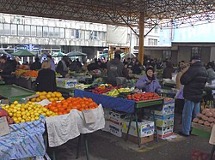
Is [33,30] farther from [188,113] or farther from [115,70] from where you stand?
[188,113]

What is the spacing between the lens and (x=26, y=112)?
11.8ft

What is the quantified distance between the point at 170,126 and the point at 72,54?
19.7 metres

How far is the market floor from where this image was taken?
4.60m

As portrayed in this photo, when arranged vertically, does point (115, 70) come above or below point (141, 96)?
above

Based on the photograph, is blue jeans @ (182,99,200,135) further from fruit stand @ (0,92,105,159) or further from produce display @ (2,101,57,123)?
produce display @ (2,101,57,123)

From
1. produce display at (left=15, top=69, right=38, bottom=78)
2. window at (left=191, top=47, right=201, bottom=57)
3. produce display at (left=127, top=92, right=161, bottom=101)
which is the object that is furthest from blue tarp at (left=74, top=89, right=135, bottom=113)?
window at (left=191, top=47, right=201, bottom=57)

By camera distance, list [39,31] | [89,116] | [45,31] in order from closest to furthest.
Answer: [89,116] → [39,31] → [45,31]

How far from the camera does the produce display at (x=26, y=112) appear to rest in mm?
3486

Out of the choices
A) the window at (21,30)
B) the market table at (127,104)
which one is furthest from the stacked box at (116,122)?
the window at (21,30)

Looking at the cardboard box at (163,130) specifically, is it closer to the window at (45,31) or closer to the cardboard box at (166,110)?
the cardboard box at (166,110)

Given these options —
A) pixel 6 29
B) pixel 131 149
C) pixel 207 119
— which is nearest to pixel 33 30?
pixel 6 29

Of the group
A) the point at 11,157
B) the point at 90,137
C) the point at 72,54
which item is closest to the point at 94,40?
the point at 72,54

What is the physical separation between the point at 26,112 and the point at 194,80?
3.55 metres

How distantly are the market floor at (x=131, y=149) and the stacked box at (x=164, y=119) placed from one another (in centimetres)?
20
